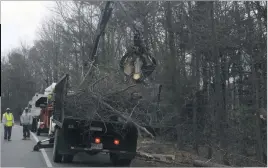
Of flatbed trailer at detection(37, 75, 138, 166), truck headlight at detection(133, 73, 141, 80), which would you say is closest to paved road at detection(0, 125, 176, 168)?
flatbed trailer at detection(37, 75, 138, 166)

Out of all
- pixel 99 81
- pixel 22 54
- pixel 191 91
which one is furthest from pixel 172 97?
pixel 22 54

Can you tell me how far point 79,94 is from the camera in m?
10.9

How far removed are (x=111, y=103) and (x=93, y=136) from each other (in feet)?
3.47

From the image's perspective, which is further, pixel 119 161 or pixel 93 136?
pixel 119 161

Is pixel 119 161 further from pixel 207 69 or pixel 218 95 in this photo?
pixel 207 69

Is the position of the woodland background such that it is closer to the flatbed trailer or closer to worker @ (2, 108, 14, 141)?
the flatbed trailer

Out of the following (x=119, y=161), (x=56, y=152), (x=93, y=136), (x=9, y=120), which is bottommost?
(x=119, y=161)

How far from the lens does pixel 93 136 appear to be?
10.5m

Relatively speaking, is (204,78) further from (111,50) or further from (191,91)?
(111,50)

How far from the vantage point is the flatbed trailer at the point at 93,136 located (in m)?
10.2

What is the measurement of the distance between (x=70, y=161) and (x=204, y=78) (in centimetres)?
1049

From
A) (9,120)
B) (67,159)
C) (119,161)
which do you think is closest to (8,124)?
(9,120)

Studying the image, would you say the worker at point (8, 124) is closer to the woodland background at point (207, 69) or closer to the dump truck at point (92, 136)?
the woodland background at point (207, 69)

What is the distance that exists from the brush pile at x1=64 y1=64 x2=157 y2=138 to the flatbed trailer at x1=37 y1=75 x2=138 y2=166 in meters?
0.19
